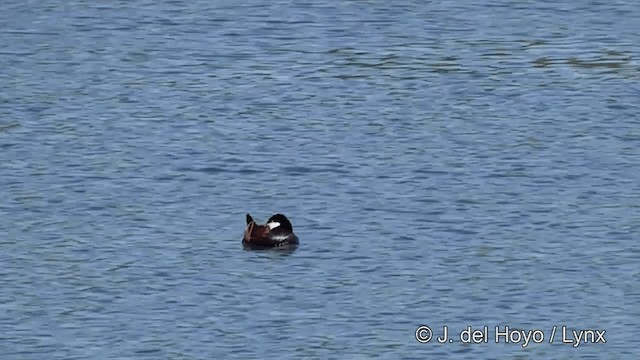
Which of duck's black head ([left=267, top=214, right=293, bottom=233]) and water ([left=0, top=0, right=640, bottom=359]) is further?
duck's black head ([left=267, top=214, right=293, bottom=233])

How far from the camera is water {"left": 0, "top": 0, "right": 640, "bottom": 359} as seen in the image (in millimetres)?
24891

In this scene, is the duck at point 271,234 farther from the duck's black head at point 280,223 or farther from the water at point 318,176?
the water at point 318,176

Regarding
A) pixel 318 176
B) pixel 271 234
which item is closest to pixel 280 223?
pixel 271 234

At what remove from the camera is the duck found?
27.9m

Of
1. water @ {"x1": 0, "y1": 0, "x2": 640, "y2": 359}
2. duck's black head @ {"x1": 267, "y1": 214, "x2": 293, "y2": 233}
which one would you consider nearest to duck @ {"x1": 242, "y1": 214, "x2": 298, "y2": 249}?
duck's black head @ {"x1": 267, "y1": 214, "x2": 293, "y2": 233}

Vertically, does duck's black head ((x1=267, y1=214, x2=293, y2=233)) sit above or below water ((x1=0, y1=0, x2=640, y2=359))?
above

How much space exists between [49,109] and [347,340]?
14.2m

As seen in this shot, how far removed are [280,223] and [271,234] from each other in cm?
32

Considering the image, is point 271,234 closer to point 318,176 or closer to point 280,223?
point 280,223

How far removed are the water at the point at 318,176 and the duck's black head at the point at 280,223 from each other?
340 mm

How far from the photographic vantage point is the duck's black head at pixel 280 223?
2800 cm

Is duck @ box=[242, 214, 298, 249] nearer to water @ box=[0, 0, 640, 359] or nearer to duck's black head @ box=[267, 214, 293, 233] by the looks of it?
duck's black head @ box=[267, 214, 293, 233]

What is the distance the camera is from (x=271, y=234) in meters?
27.9

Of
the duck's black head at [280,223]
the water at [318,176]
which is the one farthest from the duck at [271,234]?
the water at [318,176]
